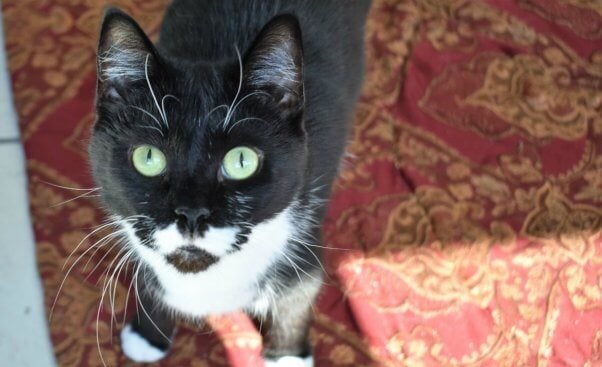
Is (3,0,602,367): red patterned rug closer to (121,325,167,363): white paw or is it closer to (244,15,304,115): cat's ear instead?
(121,325,167,363): white paw

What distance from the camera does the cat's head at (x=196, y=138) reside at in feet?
2.76

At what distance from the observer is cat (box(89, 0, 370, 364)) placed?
847 mm

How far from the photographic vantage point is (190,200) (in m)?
0.82

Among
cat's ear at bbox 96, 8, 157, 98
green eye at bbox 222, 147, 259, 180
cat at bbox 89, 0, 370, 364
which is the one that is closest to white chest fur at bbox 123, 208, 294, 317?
cat at bbox 89, 0, 370, 364

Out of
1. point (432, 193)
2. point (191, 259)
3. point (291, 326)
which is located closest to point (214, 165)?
point (191, 259)

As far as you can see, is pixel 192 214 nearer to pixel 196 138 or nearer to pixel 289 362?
pixel 196 138

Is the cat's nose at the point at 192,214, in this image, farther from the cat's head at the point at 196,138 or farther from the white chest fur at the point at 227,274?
the white chest fur at the point at 227,274

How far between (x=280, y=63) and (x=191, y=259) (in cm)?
32

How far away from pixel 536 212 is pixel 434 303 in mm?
376

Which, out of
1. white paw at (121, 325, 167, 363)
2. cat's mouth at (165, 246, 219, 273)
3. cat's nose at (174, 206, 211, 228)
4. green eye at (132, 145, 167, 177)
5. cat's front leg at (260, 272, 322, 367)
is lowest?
white paw at (121, 325, 167, 363)

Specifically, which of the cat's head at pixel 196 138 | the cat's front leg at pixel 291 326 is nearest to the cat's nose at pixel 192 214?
the cat's head at pixel 196 138

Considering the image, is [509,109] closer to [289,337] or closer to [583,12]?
[583,12]

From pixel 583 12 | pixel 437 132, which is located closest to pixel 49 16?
pixel 437 132

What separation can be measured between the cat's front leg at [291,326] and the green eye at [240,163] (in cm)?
32
